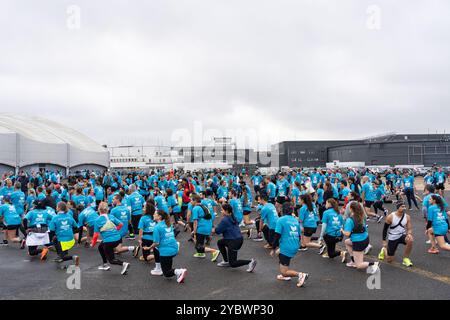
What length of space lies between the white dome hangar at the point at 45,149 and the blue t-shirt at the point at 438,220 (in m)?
38.6

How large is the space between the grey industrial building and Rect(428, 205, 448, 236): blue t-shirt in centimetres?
6652

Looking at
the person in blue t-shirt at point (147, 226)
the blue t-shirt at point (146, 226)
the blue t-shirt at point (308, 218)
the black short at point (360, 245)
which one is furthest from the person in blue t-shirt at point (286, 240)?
the blue t-shirt at point (146, 226)

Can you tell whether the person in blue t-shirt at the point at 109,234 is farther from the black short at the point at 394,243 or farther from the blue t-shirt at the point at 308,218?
the black short at the point at 394,243

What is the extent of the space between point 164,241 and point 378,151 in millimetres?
71777

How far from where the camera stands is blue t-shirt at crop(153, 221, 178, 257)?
634cm

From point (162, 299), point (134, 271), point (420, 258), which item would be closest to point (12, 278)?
point (134, 271)

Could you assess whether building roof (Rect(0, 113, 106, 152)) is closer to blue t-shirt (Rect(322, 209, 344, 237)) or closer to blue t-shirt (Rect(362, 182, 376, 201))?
blue t-shirt (Rect(362, 182, 376, 201))

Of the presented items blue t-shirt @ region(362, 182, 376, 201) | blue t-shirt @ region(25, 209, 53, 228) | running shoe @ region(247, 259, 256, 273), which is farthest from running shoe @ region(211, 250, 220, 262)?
blue t-shirt @ region(362, 182, 376, 201)

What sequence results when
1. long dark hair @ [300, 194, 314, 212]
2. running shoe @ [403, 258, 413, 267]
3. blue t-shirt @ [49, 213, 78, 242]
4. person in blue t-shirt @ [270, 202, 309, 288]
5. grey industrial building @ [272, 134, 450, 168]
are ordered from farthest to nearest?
grey industrial building @ [272, 134, 450, 168] < long dark hair @ [300, 194, 314, 212] < blue t-shirt @ [49, 213, 78, 242] < running shoe @ [403, 258, 413, 267] < person in blue t-shirt @ [270, 202, 309, 288]

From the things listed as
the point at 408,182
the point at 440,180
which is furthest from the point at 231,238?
→ the point at 440,180

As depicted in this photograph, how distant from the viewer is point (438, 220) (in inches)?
304

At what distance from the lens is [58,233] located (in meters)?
7.74
